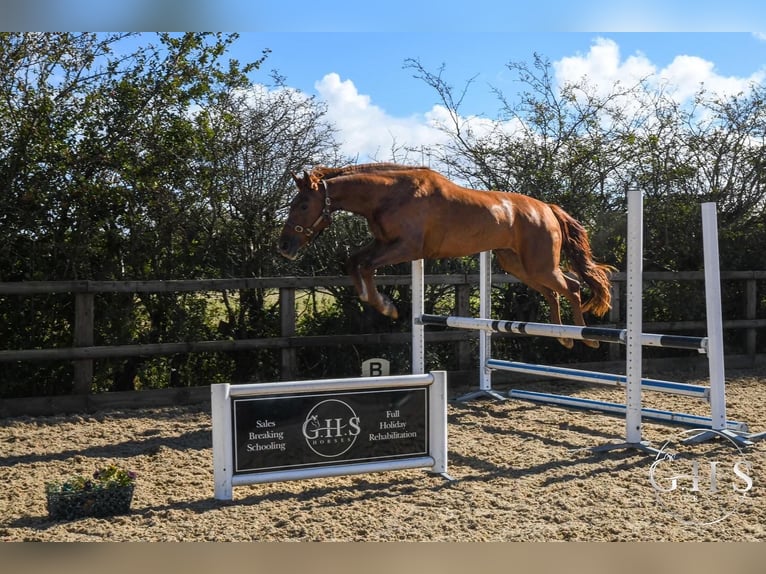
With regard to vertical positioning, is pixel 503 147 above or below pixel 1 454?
above

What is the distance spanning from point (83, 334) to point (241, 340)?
1.24 meters

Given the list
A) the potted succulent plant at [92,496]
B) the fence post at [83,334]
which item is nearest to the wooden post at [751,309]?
the fence post at [83,334]

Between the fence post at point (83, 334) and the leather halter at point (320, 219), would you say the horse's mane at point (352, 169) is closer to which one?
the leather halter at point (320, 219)

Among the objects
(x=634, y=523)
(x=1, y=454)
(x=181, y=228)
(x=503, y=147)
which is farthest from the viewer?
(x=503, y=147)

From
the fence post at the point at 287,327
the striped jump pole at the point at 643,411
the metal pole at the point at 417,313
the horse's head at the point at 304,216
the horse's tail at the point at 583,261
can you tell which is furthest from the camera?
the fence post at the point at 287,327

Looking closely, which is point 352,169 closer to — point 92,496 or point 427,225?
point 427,225

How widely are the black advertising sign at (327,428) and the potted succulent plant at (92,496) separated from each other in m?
0.51

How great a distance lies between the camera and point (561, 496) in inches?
143

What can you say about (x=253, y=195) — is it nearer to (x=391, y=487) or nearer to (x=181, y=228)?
(x=181, y=228)

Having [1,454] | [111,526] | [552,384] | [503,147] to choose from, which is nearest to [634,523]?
[111,526]

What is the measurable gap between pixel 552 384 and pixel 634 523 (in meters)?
4.26

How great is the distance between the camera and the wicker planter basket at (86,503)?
3350mm

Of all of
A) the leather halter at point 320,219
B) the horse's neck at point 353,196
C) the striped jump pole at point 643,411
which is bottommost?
the striped jump pole at point 643,411

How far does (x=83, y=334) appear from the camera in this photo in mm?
6055
